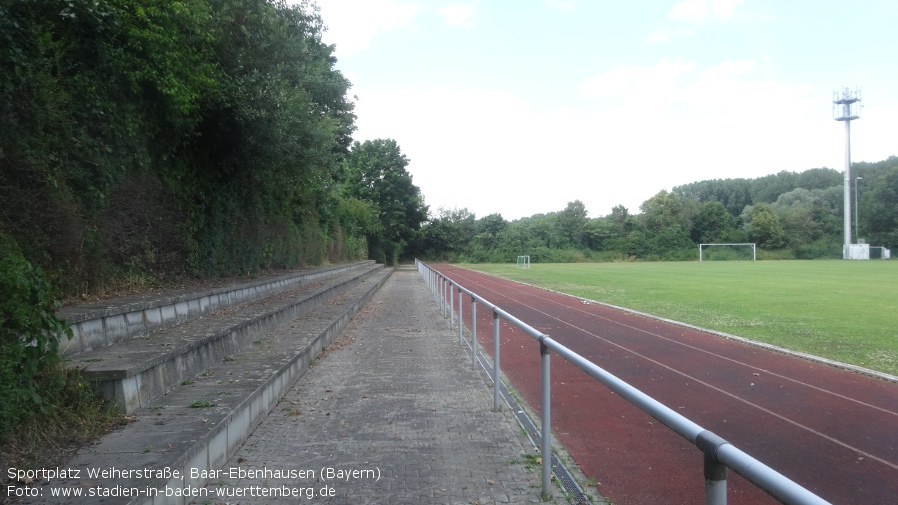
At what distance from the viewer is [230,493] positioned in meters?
3.62

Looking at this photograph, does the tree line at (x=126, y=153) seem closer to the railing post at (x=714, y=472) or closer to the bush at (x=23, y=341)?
the bush at (x=23, y=341)

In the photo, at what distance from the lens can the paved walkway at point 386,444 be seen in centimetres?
368

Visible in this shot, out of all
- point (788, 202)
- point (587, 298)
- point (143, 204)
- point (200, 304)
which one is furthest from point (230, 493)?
point (788, 202)

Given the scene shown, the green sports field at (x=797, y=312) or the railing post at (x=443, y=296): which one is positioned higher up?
the railing post at (x=443, y=296)

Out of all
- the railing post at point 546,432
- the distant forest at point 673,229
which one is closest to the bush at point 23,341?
the railing post at point 546,432

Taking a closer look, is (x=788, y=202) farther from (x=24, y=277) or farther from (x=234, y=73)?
(x=24, y=277)

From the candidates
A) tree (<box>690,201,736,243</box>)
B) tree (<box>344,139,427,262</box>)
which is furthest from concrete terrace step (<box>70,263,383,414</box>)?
tree (<box>690,201,736,243</box>)

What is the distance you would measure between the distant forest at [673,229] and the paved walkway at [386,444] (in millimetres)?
57571

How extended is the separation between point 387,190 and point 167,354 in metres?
53.5

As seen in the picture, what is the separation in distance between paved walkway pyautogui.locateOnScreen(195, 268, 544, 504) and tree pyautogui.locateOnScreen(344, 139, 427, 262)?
155ft

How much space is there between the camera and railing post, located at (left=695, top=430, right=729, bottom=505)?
1813 millimetres

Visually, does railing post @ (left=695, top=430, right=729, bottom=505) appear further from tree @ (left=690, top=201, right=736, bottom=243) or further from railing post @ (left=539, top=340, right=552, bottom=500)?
tree @ (left=690, top=201, right=736, bottom=243)

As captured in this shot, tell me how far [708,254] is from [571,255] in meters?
17.3

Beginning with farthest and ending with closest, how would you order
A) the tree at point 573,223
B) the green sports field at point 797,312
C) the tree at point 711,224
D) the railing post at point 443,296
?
the tree at point 573,223, the tree at point 711,224, the railing post at point 443,296, the green sports field at point 797,312
